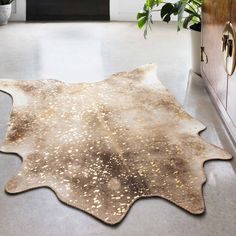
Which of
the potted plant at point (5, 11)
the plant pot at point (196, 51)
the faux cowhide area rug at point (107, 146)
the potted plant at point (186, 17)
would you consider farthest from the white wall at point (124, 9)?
the faux cowhide area rug at point (107, 146)

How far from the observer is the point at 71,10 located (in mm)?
4727

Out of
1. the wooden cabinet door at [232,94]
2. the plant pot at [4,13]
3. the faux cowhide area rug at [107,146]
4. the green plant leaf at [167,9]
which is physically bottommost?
the faux cowhide area rug at [107,146]

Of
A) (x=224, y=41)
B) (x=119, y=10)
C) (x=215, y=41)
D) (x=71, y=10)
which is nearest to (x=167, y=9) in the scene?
(x=215, y=41)

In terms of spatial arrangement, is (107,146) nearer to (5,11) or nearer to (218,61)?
(218,61)

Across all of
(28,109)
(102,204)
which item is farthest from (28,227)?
(28,109)

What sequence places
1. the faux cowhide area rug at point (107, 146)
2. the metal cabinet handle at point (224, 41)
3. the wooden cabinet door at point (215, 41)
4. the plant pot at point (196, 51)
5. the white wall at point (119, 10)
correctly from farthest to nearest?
the white wall at point (119, 10) < the plant pot at point (196, 51) < the wooden cabinet door at point (215, 41) < the metal cabinet handle at point (224, 41) < the faux cowhide area rug at point (107, 146)

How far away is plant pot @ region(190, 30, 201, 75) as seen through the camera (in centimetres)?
286

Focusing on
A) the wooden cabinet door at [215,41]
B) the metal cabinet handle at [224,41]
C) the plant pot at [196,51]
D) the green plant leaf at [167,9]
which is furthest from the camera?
the plant pot at [196,51]

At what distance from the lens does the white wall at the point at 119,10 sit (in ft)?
15.4

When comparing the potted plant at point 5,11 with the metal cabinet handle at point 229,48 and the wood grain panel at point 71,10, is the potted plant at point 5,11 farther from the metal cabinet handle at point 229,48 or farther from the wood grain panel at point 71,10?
the metal cabinet handle at point 229,48

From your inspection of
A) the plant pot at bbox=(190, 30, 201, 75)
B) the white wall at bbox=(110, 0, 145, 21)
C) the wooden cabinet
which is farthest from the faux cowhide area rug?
the white wall at bbox=(110, 0, 145, 21)

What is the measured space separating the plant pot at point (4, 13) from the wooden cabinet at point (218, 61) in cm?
250

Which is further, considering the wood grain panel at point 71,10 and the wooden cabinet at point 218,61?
the wood grain panel at point 71,10

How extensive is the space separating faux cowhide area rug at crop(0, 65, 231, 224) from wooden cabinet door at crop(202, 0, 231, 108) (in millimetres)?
229
